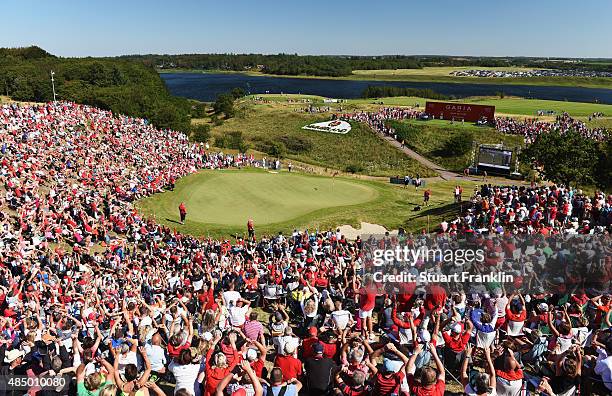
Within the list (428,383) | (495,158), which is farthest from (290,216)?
(495,158)

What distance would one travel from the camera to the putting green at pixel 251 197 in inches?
1163

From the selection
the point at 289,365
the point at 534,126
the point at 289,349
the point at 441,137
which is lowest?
the point at 441,137

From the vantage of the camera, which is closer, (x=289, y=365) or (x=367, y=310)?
(x=289, y=365)

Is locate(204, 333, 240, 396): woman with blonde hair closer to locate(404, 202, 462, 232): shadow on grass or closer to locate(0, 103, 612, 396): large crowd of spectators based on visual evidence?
locate(0, 103, 612, 396): large crowd of spectators

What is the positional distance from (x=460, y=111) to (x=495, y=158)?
34157 mm

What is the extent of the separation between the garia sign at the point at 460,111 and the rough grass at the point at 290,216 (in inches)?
1784

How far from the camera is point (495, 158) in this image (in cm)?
Result: 4856

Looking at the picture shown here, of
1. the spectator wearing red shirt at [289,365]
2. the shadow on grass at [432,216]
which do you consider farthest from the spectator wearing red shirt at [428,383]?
the shadow on grass at [432,216]

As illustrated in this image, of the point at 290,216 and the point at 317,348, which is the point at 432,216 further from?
the point at 317,348

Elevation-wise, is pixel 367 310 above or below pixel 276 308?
above

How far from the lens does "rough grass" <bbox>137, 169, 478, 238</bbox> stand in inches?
1096

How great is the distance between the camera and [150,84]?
367 feet

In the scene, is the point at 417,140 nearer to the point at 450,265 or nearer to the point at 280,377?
the point at 450,265

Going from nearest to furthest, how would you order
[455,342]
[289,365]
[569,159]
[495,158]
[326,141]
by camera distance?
[289,365] < [455,342] < [569,159] < [495,158] < [326,141]
